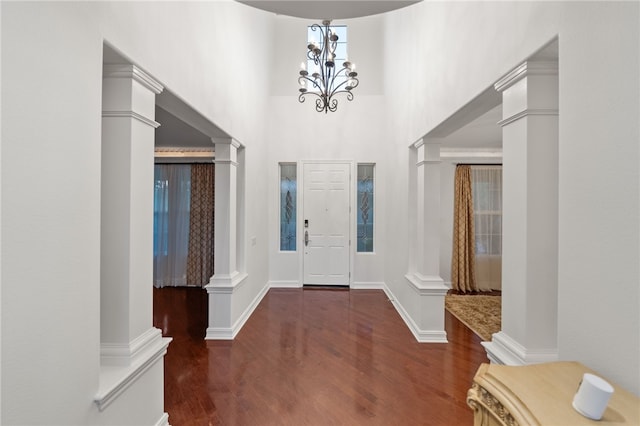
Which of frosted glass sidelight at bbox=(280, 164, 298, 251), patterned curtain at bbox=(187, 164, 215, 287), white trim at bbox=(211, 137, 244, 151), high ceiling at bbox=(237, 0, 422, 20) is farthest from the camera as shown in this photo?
patterned curtain at bbox=(187, 164, 215, 287)

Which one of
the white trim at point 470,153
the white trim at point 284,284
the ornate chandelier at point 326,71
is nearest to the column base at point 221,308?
the white trim at point 284,284

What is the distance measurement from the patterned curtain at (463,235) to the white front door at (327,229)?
202 centimetres

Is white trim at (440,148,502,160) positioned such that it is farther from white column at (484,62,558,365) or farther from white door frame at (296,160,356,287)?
white column at (484,62,558,365)

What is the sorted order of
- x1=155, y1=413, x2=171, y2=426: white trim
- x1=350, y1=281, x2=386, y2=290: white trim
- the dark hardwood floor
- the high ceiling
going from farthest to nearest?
x1=350, y1=281, x2=386, y2=290: white trim < the dark hardwood floor < x1=155, y1=413, x2=171, y2=426: white trim < the high ceiling

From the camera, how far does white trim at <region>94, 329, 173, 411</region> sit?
1.40 metres

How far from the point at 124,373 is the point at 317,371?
5.32 ft

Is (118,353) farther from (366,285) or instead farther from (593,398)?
(366,285)

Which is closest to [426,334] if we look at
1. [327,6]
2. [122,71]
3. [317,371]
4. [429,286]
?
[429,286]

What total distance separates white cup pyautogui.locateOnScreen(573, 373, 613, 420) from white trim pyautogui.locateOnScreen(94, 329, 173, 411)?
71.0 inches

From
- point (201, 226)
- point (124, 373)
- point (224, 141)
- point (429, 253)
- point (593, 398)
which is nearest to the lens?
point (593, 398)

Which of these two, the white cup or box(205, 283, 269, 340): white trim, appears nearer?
the white cup

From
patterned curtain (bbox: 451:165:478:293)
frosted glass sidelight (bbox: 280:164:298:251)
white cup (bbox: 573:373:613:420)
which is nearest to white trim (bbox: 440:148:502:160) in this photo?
patterned curtain (bbox: 451:165:478:293)

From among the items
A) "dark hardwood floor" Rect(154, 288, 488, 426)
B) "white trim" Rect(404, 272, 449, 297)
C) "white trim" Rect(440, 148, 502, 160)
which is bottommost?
"dark hardwood floor" Rect(154, 288, 488, 426)

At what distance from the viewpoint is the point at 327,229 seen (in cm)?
562
